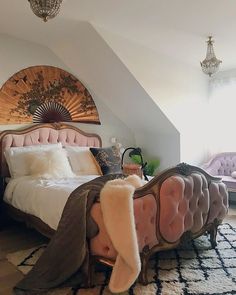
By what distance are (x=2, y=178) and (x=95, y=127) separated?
1.80 m

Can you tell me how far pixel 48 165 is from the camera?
369cm

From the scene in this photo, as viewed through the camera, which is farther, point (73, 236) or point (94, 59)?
point (94, 59)

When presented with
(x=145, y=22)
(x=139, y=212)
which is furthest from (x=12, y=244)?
(x=145, y=22)

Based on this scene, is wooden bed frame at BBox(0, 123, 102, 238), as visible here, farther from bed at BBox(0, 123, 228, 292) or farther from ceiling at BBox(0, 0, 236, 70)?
ceiling at BBox(0, 0, 236, 70)

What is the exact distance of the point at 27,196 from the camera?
3.28 m

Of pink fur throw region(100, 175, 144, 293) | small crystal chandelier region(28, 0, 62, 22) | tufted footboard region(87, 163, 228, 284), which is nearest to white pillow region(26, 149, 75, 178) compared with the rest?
tufted footboard region(87, 163, 228, 284)

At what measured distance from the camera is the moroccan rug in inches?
89.7

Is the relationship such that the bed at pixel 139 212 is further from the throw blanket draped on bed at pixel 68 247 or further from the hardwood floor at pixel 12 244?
the hardwood floor at pixel 12 244

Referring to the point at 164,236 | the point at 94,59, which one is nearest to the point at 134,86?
the point at 94,59

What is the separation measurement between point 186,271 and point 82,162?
6.90 ft

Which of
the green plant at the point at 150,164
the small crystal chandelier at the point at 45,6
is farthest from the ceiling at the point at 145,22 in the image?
the green plant at the point at 150,164

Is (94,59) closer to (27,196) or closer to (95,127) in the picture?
(95,127)

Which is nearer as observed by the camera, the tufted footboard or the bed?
the bed

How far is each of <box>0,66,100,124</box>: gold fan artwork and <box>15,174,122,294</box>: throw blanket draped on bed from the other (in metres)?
2.18
